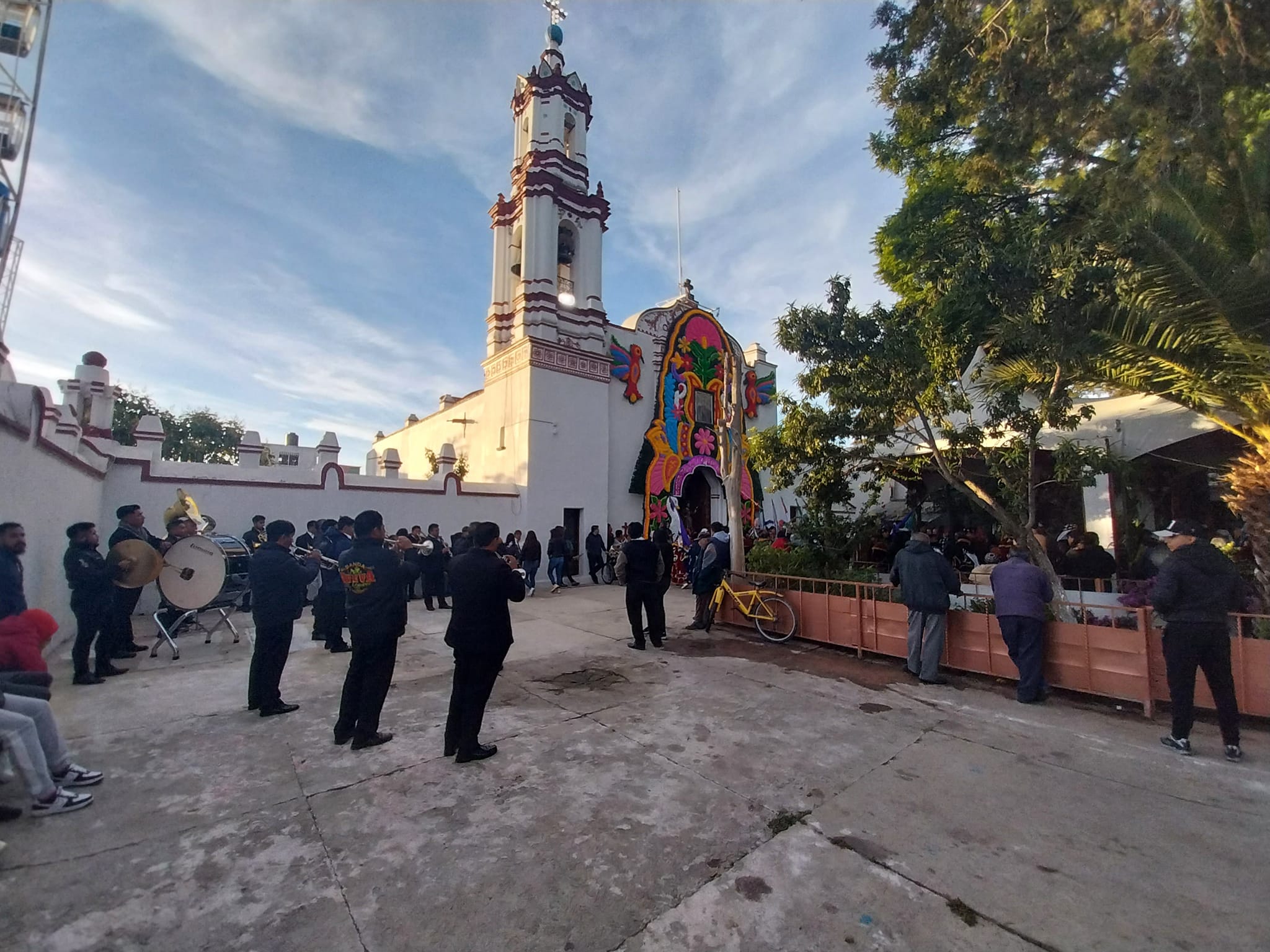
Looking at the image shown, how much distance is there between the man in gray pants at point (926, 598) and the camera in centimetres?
568

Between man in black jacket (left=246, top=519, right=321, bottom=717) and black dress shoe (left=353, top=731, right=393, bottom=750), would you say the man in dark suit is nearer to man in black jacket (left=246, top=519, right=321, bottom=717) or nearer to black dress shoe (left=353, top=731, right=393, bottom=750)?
black dress shoe (left=353, top=731, right=393, bottom=750)

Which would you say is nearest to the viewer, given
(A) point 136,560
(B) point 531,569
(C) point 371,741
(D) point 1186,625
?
(D) point 1186,625

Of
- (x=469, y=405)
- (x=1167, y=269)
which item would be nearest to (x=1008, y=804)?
(x=1167, y=269)

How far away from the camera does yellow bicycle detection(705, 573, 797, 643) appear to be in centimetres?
752

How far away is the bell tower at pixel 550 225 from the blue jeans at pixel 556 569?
6175 millimetres

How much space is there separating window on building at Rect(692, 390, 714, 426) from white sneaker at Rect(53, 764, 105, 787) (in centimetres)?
1653

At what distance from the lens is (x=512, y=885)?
100.0 inches

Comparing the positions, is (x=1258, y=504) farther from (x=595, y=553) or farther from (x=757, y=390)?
(x=757, y=390)

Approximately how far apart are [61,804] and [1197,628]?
730 centimetres

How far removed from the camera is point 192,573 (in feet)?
21.2

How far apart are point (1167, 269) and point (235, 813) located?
8344 mm

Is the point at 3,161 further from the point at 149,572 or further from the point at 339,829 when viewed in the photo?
the point at 339,829

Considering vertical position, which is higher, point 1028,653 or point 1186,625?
point 1186,625

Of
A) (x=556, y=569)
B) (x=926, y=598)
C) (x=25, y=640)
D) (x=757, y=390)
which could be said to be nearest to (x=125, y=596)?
(x=25, y=640)
